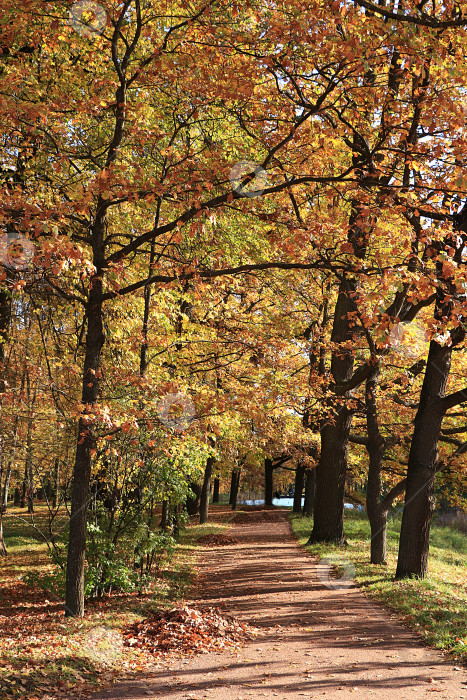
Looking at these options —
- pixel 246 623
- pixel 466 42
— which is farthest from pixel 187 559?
pixel 466 42

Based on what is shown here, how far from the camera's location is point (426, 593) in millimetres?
10242

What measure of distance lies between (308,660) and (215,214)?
547 cm

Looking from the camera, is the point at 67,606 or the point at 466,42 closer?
the point at 466,42

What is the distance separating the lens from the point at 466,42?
295 inches

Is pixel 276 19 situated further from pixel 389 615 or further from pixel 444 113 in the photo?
pixel 389 615

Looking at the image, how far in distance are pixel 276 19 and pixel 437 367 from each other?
7.01 m
